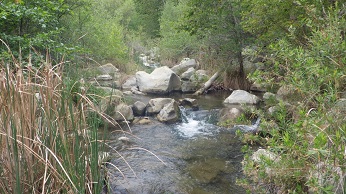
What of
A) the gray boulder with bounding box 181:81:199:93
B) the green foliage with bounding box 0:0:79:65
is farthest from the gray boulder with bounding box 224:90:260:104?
the green foliage with bounding box 0:0:79:65

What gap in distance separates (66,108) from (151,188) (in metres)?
2.45

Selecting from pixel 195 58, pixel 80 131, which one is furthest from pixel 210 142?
pixel 195 58

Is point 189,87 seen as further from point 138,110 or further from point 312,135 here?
point 312,135

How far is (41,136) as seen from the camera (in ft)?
6.76

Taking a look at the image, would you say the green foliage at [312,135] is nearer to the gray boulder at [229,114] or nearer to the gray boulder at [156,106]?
the gray boulder at [229,114]

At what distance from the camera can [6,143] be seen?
191 centimetres

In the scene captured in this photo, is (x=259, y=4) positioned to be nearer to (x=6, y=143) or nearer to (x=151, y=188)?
(x=151, y=188)

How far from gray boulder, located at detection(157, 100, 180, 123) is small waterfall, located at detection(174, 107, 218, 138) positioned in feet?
0.72

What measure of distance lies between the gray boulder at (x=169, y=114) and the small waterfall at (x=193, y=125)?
0.72 ft

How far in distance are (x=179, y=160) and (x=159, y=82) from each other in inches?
255

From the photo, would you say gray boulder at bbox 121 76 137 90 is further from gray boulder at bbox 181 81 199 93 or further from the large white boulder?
gray boulder at bbox 181 81 199 93

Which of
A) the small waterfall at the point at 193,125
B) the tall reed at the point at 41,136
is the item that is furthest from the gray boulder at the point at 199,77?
the tall reed at the point at 41,136

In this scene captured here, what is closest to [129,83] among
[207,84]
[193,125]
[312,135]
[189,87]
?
[189,87]

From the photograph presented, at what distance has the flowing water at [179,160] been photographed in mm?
4203
